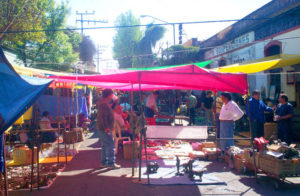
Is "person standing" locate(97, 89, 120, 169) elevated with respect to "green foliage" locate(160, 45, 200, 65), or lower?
lower

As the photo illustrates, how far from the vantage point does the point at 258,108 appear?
7.44 m

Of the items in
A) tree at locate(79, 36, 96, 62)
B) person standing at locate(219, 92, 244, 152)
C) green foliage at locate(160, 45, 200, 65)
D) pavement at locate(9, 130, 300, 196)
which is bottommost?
pavement at locate(9, 130, 300, 196)

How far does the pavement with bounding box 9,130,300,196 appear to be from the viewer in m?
4.85

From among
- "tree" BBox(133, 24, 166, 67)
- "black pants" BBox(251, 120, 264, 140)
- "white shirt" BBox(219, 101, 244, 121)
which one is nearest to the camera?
"white shirt" BBox(219, 101, 244, 121)

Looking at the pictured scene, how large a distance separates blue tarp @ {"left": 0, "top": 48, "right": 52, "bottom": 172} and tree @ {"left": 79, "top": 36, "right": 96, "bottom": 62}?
3461 centimetres

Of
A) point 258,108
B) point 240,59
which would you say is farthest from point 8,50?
point 258,108

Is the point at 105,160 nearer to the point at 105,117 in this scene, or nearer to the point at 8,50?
the point at 105,117

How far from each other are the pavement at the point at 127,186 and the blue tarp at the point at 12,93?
149 centimetres

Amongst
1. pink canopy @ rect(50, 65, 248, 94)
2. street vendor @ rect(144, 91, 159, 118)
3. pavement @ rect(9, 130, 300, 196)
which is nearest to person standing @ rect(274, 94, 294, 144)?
pavement @ rect(9, 130, 300, 196)

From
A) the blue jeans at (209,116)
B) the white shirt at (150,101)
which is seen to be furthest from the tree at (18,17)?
the blue jeans at (209,116)

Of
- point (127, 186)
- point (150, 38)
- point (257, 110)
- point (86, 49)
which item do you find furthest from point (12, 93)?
point (86, 49)

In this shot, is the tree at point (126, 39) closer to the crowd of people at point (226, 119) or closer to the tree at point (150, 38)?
the tree at point (150, 38)

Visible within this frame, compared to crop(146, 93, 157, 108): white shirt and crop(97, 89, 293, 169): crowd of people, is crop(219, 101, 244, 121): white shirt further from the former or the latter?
crop(146, 93, 157, 108): white shirt

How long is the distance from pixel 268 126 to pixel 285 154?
492cm
